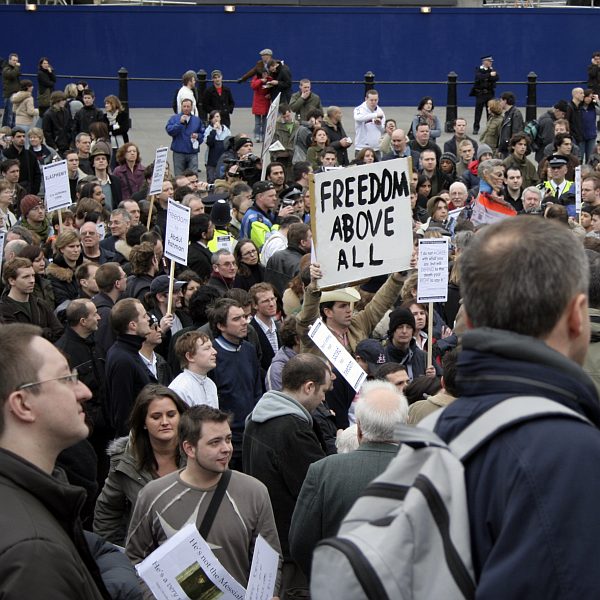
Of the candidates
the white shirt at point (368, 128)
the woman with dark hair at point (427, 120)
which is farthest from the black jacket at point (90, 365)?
the woman with dark hair at point (427, 120)

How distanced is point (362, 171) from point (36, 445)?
17.8ft

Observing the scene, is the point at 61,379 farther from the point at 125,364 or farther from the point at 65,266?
the point at 65,266

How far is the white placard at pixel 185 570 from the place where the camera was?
438cm

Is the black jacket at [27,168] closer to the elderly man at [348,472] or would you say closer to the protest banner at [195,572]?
the elderly man at [348,472]

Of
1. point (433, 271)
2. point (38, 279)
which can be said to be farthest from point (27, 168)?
point (433, 271)

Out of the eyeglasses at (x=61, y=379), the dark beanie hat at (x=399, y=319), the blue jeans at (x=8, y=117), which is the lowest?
the dark beanie hat at (x=399, y=319)

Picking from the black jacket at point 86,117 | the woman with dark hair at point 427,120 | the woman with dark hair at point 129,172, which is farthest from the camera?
the black jacket at point 86,117

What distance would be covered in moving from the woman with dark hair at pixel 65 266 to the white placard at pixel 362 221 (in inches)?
106

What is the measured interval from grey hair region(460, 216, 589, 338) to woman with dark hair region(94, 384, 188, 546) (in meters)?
3.69

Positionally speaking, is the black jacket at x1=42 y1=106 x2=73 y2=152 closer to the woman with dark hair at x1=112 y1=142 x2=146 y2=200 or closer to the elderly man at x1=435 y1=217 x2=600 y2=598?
the woman with dark hair at x1=112 y1=142 x2=146 y2=200

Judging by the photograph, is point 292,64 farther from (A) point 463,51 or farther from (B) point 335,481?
(B) point 335,481

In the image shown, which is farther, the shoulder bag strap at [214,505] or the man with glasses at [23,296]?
the man with glasses at [23,296]

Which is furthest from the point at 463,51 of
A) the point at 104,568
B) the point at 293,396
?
the point at 104,568

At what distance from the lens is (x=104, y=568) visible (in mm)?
3344
